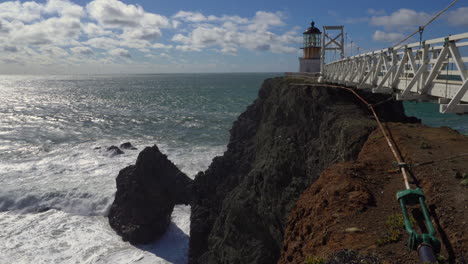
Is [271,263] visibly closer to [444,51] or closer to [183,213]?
[444,51]

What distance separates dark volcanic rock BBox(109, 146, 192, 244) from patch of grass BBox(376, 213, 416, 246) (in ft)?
55.1

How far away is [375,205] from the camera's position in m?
6.21

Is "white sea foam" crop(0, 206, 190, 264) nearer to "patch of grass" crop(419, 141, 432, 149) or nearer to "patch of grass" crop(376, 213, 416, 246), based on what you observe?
"patch of grass" crop(419, 141, 432, 149)

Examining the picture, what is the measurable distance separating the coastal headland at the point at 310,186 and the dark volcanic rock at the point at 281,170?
0.05 metres

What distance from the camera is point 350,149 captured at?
10.4m

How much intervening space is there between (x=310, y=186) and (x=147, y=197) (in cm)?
1514

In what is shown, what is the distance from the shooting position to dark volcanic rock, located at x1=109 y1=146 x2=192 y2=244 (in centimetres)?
2005

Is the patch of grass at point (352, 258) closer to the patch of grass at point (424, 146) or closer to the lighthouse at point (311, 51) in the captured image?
the patch of grass at point (424, 146)

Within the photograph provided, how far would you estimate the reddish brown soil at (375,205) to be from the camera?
5.03m

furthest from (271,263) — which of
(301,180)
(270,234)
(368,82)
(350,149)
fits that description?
(368,82)

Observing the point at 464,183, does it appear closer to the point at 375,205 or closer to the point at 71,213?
the point at 375,205

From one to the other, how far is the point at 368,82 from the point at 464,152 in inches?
219

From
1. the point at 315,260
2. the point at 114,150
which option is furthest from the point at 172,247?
the point at 114,150

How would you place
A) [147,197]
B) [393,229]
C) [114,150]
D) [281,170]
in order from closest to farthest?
1. [393,229]
2. [281,170]
3. [147,197]
4. [114,150]
